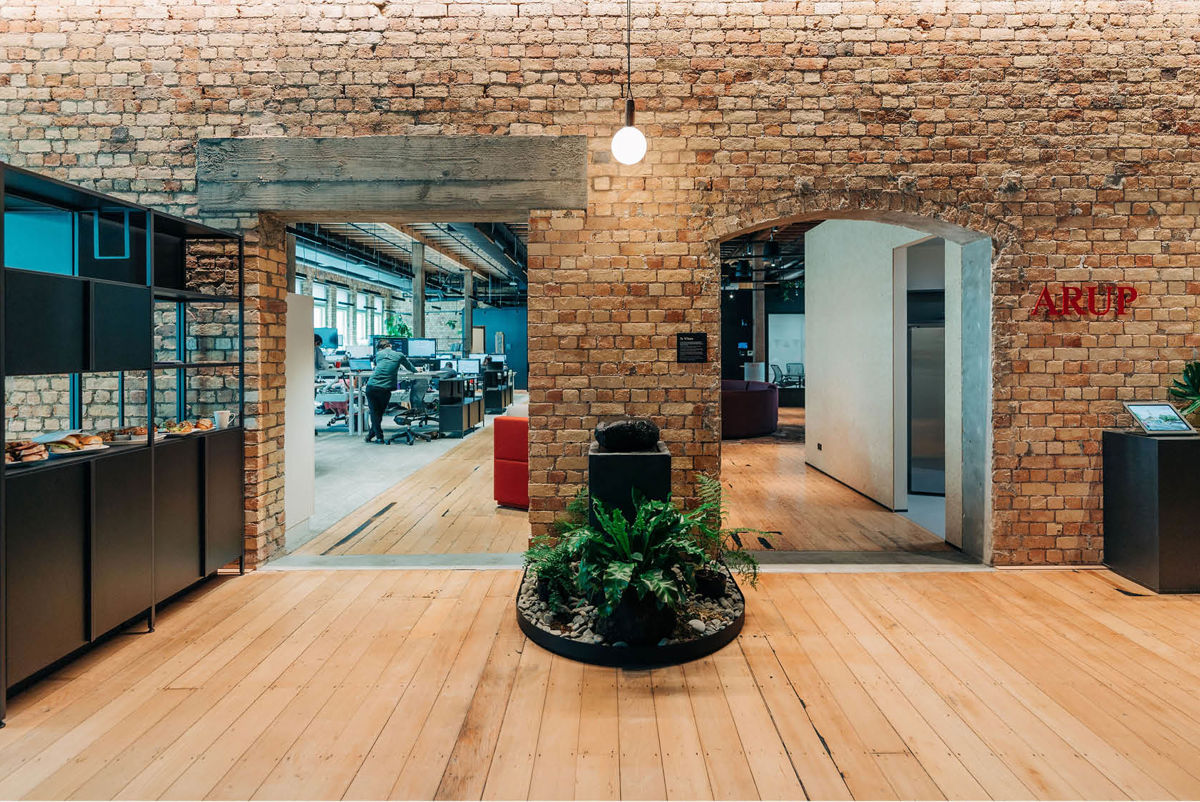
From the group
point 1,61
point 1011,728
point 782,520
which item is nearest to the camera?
point 1011,728

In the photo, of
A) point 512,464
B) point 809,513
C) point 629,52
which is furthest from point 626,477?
point 809,513

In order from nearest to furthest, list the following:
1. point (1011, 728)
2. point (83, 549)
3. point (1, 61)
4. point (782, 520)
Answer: point (1011, 728)
point (83, 549)
point (1, 61)
point (782, 520)

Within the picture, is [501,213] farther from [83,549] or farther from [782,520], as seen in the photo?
[782,520]

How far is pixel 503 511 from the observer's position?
600 cm

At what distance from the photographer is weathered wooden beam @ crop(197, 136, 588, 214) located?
420cm

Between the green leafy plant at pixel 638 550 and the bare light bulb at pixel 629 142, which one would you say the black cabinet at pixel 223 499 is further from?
the bare light bulb at pixel 629 142

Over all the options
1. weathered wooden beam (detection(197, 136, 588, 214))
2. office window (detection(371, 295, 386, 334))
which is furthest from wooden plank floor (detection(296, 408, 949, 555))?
office window (detection(371, 295, 386, 334))

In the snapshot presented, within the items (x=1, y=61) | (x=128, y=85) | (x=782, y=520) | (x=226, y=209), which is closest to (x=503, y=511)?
(x=782, y=520)

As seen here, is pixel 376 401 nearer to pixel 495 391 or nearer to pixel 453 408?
pixel 453 408

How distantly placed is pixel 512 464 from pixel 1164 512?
15.1ft

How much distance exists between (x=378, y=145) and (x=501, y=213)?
863 millimetres

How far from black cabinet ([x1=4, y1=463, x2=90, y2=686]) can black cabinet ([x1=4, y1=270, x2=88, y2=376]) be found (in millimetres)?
458

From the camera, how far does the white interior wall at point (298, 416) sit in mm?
4715

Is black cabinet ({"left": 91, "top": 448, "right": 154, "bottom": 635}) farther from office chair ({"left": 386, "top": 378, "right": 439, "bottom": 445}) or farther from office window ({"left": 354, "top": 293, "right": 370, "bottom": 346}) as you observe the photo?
office window ({"left": 354, "top": 293, "right": 370, "bottom": 346})
